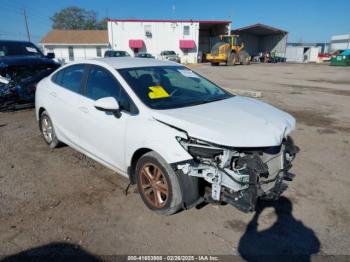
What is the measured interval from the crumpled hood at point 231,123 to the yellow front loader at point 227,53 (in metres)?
29.8

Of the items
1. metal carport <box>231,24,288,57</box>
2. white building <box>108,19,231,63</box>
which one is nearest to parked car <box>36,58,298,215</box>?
white building <box>108,19,231,63</box>

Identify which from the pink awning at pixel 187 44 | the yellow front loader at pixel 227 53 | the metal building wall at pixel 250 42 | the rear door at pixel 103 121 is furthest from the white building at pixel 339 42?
the rear door at pixel 103 121

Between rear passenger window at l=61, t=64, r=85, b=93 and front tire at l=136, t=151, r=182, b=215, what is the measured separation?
169 centimetres

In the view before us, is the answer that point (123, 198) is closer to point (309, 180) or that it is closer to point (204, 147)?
point (204, 147)

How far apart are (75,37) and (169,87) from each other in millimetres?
44611

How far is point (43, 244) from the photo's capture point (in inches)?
108

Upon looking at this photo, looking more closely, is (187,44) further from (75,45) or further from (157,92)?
(157,92)

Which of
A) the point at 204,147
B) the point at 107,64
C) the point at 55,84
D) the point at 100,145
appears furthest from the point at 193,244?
the point at 55,84

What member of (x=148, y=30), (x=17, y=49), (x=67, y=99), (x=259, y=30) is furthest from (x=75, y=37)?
(x=67, y=99)

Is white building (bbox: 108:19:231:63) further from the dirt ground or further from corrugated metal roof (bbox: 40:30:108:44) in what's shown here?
the dirt ground

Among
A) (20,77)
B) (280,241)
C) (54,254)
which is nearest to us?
(54,254)

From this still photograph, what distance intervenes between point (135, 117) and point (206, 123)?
821 mm

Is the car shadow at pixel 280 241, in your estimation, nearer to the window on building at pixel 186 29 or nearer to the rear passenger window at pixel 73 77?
the rear passenger window at pixel 73 77

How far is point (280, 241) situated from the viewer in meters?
2.80
